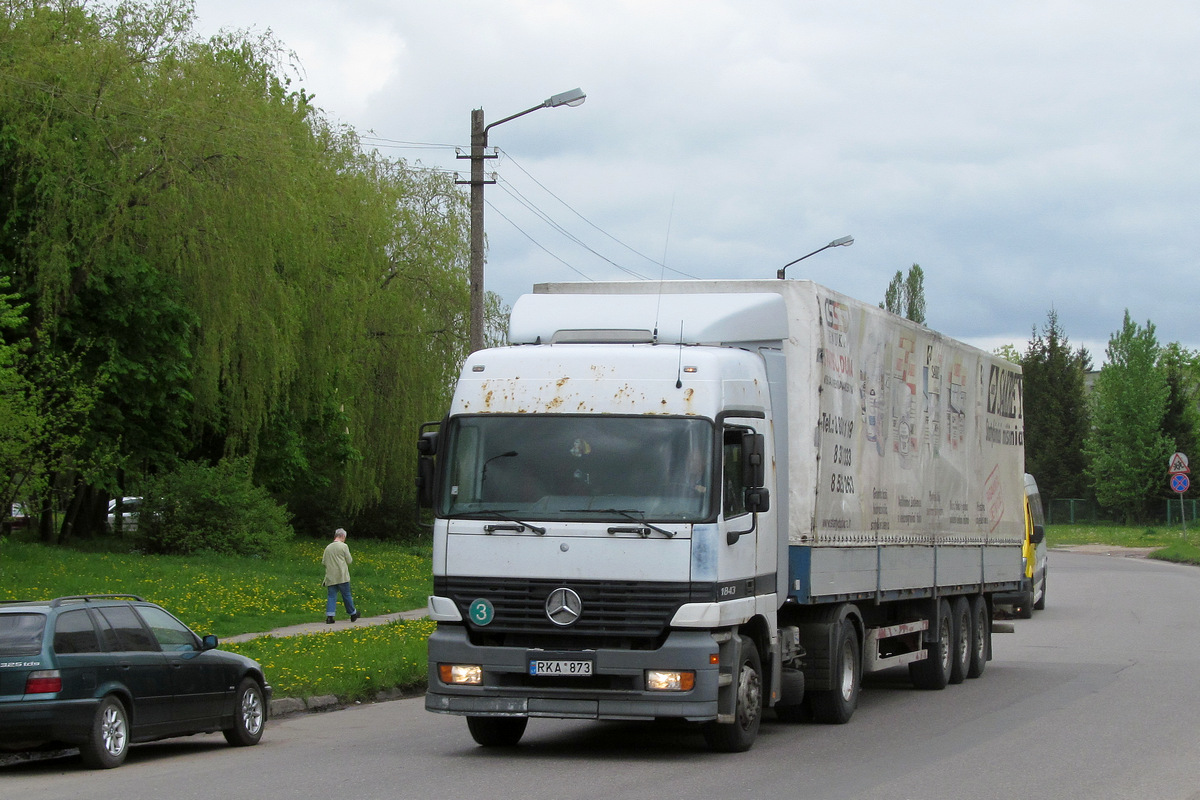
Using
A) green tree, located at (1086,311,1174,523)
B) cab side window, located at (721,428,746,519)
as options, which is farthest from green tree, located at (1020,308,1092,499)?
cab side window, located at (721,428,746,519)

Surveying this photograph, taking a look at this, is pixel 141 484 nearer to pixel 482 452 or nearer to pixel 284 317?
pixel 284 317

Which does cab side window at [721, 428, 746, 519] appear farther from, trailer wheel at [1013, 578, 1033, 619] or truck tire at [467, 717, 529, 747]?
trailer wheel at [1013, 578, 1033, 619]

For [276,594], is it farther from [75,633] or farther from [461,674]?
[461,674]

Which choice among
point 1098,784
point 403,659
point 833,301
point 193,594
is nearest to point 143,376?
point 193,594

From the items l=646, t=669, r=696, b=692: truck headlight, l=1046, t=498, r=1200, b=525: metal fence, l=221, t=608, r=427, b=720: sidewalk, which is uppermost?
l=1046, t=498, r=1200, b=525: metal fence

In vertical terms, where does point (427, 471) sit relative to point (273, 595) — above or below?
above

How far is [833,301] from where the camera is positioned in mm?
12938

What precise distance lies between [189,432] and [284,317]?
4.52 meters

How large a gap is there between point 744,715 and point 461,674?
7.23ft

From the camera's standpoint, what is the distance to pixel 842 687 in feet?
43.9

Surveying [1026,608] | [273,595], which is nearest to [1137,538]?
[1026,608]

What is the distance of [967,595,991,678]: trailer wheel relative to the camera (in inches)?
706

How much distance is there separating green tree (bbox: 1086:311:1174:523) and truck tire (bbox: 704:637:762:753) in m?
77.7

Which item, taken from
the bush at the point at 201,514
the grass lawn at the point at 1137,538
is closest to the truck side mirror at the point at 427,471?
the bush at the point at 201,514
